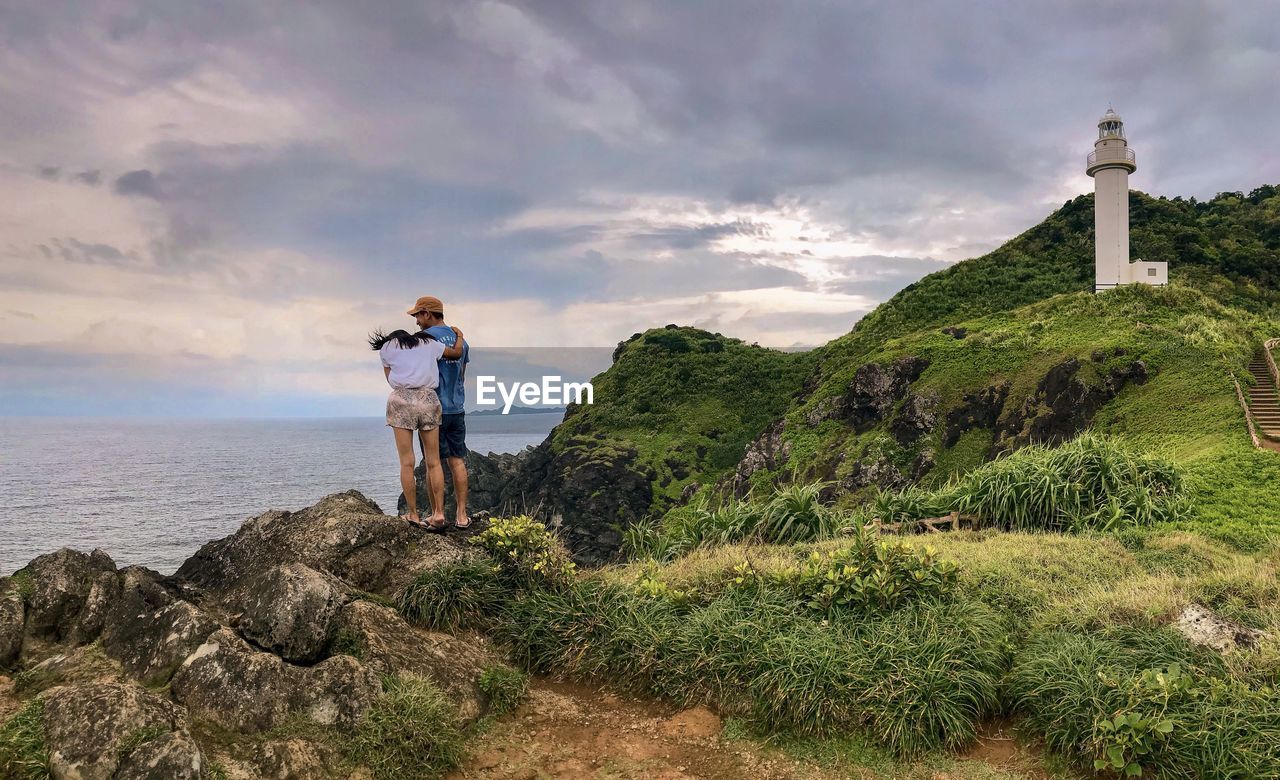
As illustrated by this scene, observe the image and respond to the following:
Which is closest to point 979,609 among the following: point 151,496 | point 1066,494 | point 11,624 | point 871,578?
point 871,578

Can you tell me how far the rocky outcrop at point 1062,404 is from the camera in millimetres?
22844

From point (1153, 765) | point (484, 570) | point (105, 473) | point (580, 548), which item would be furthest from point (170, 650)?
point (105, 473)

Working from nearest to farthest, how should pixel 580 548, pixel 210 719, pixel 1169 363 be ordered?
1. pixel 210 719
2. pixel 1169 363
3. pixel 580 548

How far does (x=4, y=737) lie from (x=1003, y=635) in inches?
256

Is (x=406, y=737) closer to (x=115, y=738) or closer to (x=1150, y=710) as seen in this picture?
(x=115, y=738)

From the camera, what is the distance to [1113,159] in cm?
3875

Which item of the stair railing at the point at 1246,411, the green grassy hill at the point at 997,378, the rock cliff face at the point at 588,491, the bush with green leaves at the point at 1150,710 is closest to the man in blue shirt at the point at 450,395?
the bush with green leaves at the point at 1150,710

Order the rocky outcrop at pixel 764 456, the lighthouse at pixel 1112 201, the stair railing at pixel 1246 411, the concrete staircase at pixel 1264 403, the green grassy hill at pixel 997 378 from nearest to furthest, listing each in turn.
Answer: the stair railing at pixel 1246 411
the concrete staircase at pixel 1264 403
the green grassy hill at pixel 997 378
the rocky outcrop at pixel 764 456
the lighthouse at pixel 1112 201

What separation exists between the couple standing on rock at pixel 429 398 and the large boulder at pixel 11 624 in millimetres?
2959

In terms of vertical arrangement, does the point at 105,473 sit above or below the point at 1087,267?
below

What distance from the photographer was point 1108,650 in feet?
16.8

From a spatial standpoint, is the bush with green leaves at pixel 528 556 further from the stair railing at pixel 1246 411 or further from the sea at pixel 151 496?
the sea at pixel 151 496

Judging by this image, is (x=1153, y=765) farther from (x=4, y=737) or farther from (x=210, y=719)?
(x=4, y=737)

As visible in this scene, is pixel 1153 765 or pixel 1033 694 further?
pixel 1033 694
